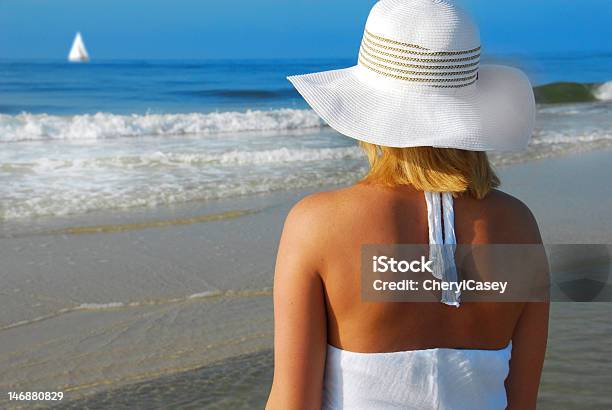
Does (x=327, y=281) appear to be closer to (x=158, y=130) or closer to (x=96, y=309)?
(x=96, y=309)

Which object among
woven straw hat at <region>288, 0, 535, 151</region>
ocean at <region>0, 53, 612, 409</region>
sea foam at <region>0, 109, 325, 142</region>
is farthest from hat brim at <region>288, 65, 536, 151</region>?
sea foam at <region>0, 109, 325, 142</region>

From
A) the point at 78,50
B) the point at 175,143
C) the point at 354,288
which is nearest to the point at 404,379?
the point at 354,288

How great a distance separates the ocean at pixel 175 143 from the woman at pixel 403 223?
0.62 metres

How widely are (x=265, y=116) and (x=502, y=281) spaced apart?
1671 cm

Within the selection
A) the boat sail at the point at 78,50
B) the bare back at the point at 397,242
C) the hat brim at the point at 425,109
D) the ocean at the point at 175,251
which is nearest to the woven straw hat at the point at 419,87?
the hat brim at the point at 425,109

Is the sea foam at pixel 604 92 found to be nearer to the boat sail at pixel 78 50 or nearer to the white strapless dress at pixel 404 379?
the white strapless dress at pixel 404 379

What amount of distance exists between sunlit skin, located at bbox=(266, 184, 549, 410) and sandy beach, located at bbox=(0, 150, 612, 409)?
1954mm

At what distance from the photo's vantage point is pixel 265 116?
59.1 ft

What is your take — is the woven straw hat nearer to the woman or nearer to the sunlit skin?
the woman

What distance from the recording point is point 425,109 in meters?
1.48

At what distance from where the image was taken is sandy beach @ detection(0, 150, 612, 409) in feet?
11.6

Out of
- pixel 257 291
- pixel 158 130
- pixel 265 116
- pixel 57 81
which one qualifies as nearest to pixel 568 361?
pixel 257 291

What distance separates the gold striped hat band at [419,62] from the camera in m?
1.49

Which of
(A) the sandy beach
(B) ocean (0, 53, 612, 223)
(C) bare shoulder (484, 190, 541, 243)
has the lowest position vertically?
(A) the sandy beach
